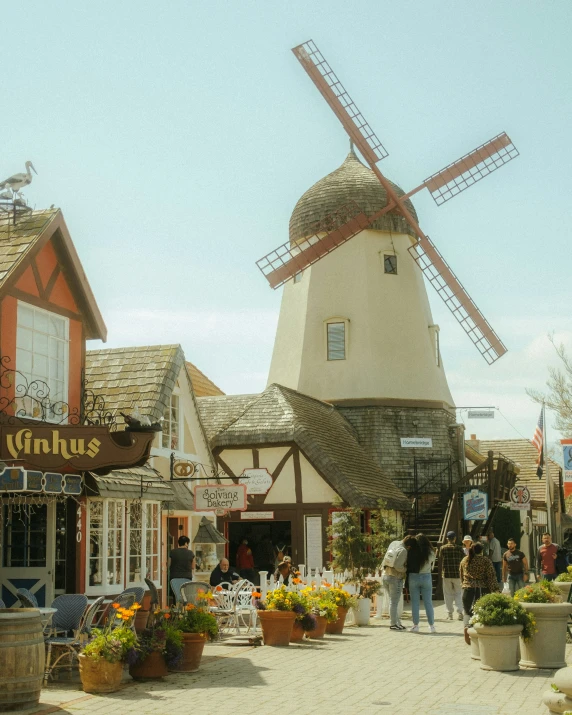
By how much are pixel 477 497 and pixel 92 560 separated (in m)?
13.3

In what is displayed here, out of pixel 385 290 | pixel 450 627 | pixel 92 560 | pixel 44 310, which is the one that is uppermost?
pixel 385 290

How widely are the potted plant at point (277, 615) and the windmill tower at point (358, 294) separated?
51.9 feet

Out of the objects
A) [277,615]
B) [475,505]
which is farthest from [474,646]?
[475,505]

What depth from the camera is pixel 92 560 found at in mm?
16328

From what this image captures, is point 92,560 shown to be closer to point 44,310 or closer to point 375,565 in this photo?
point 44,310

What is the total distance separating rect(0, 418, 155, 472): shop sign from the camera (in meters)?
12.8

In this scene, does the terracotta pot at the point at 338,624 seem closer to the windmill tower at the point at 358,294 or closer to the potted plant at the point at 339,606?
the potted plant at the point at 339,606

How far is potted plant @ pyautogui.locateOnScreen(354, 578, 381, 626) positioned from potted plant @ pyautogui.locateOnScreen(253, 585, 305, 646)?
11.7 ft

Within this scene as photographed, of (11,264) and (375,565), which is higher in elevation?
(11,264)

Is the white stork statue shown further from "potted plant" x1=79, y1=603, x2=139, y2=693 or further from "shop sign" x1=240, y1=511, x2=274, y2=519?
"shop sign" x1=240, y1=511, x2=274, y2=519

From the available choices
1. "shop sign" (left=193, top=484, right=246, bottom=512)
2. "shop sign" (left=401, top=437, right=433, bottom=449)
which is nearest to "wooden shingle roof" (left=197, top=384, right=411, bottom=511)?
"shop sign" (left=401, top=437, right=433, bottom=449)

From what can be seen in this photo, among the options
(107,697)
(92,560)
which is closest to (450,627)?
(92,560)

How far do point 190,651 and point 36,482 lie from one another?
2.98m

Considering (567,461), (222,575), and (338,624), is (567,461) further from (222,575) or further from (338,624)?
(222,575)
